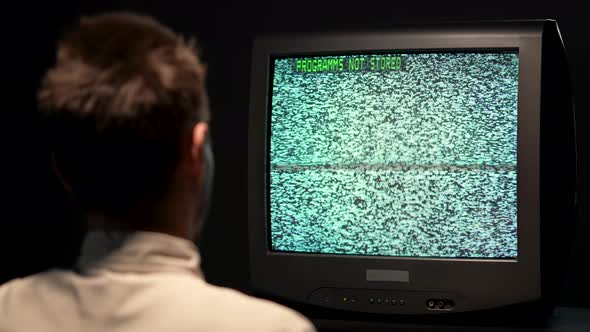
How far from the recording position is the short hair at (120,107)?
0.92 m

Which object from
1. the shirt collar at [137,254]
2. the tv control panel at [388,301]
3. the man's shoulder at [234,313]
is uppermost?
the shirt collar at [137,254]

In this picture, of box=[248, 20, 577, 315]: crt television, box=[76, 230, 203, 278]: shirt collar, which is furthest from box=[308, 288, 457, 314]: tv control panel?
box=[76, 230, 203, 278]: shirt collar

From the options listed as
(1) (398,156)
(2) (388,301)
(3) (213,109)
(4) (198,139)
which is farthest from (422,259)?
(4) (198,139)

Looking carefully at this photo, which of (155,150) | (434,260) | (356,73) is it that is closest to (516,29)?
(356,73)

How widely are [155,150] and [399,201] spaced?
3.28 ft

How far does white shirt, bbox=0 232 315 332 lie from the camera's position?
2.90 ft

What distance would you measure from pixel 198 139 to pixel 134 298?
0.59 ft

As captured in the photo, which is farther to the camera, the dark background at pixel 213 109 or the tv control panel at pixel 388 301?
the dark background at pixel 213 109

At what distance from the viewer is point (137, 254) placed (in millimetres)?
937

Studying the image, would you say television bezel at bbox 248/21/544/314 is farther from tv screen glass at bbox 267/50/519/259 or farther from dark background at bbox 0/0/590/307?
dark background at bbox 0/0/590/307

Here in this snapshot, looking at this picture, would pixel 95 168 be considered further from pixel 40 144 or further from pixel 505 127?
pixel 40 144

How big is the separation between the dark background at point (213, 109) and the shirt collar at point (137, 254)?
1415mm

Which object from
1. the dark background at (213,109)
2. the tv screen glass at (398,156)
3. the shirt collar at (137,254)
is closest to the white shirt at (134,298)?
the shirt collar at (137,254)

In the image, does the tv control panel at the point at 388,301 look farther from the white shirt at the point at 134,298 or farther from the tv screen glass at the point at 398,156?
the white shirt at the point at 134,298
